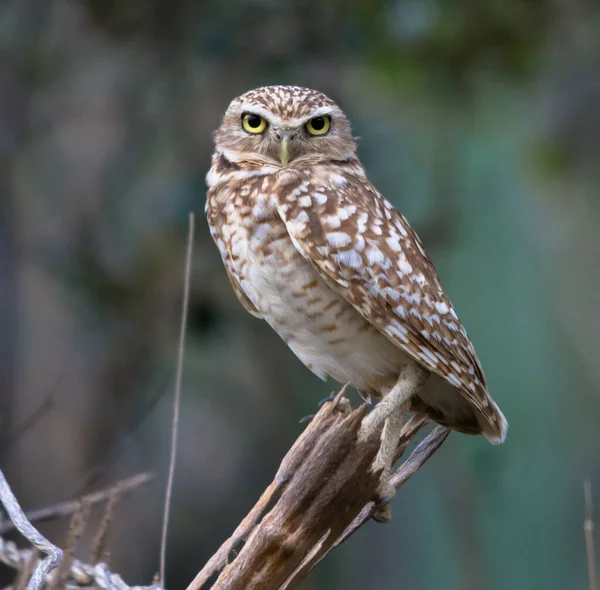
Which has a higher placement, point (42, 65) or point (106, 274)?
point (42, 65)

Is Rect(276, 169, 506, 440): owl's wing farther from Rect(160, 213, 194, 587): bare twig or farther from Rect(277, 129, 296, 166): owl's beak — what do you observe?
Rect(160, 213, 194, 587): bare twig

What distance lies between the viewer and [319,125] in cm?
309

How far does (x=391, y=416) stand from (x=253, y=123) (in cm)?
100

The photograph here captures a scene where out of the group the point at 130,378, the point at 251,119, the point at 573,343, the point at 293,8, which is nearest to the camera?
the point at 251,119

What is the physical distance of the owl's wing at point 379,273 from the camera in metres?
2.74

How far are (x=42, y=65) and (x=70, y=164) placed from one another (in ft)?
2.37

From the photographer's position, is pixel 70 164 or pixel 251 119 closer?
pixel 251 119

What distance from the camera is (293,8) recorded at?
5.04 m

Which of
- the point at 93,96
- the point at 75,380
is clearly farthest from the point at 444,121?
the point at 75,380

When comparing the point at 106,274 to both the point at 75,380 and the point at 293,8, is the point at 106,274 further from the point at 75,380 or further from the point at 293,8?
the point at 293,8

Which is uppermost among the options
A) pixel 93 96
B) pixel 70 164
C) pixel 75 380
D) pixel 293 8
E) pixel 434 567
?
pixel 293 8

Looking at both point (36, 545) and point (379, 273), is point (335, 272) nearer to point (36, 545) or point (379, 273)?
point (379, 273)

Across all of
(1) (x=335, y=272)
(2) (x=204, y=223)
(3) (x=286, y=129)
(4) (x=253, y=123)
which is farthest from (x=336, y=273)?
(2) (x=204, y=223)

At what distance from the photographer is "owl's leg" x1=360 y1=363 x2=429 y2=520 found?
2.67m
